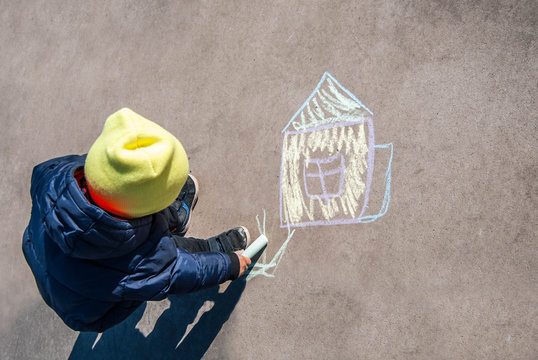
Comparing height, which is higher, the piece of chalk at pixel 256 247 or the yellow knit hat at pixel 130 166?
the yellow knit hat at pixel 130 166

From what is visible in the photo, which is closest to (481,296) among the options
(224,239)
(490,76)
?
(490,76)

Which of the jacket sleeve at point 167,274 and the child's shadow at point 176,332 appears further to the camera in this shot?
the child's shadow at point 176,332

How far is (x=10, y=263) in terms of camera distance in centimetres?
382

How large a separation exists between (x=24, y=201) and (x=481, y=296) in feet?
13.1

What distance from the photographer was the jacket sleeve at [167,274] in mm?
1898

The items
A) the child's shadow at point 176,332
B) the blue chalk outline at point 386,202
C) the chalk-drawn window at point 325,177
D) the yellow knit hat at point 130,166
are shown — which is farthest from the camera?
the child's shadow at point 176,332

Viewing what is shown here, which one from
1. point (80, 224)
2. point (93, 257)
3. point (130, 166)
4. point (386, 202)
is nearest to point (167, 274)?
point (93, 257)

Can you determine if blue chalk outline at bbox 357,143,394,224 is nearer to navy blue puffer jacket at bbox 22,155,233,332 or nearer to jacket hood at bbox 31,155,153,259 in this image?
navy blue puffer jacket at bbox 22,155,233,332

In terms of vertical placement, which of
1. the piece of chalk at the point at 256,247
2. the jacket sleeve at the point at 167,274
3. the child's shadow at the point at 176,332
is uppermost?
the jacket sleeve at the point at 167,274

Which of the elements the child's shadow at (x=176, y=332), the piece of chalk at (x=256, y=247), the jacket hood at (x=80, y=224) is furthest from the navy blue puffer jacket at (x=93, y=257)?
the child's shadow at (x=176, y=332)

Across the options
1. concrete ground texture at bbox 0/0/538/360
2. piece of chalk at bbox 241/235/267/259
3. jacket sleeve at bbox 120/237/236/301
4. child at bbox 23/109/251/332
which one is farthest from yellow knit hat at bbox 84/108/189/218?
concrete ground texture at bbox 0/0/538/360

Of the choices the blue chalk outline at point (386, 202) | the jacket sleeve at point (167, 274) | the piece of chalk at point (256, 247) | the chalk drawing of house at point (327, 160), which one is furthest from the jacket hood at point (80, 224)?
the blue chalk outline at point (386, 202)

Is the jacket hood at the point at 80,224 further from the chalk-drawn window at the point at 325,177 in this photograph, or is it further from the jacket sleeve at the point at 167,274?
the chalk-drawn window at the point at 325,177

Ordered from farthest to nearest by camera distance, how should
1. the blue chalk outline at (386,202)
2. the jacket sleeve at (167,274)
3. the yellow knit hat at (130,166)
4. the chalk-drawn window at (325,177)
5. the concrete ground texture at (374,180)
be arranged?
the chalk-drawn window at (325,177)
the blue chalk outline at (386,202)
the concrete ground texture at (374,180)
the jacket sleeve at (167,274)
the yellow knit hat at (130,166)
